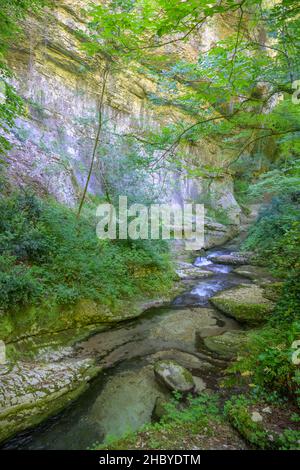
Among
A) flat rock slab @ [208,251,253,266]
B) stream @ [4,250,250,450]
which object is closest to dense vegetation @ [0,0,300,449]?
stream @ [4,250,250,450]

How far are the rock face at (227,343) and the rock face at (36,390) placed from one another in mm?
2311

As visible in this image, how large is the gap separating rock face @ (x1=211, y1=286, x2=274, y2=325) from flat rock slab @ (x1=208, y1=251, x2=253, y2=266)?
4094 mm

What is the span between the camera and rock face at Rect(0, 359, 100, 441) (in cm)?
319

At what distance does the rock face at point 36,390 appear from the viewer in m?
3.19

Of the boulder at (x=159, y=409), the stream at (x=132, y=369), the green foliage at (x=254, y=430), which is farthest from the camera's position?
the boulder at (x=159, y=409)

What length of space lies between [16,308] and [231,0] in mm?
4994

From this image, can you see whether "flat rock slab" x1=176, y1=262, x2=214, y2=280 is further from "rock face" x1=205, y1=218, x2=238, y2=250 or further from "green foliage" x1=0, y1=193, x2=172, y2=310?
"rock face" x1=205, y1=218, x2=238, y2=250

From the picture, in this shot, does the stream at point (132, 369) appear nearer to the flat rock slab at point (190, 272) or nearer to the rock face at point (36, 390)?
the rock face at point (36, 390)

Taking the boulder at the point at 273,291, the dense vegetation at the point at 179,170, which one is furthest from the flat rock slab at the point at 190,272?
the boulder at the point at 273,291

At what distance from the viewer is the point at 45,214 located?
602 centimetres

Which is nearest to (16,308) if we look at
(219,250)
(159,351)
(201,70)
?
(159,351)

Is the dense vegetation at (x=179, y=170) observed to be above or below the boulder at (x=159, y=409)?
above

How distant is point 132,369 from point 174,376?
2.73 feet
